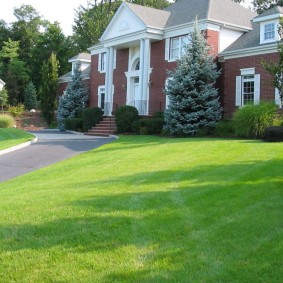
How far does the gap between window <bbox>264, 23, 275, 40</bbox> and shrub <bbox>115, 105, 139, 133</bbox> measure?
843 cm

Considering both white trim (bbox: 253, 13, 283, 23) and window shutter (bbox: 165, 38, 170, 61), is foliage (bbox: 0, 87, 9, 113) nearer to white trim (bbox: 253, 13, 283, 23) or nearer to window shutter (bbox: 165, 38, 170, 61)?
window shutter (bbox: 165, 38, 170, 61)

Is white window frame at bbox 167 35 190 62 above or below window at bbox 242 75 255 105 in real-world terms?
above

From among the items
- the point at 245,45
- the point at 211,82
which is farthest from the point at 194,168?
the point at 245,45

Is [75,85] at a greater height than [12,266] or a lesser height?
greater

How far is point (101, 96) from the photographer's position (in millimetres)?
35062

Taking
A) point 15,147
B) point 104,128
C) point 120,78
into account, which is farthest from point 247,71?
point 15,147

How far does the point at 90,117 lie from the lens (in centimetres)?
2855

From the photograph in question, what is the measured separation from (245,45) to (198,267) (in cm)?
2197

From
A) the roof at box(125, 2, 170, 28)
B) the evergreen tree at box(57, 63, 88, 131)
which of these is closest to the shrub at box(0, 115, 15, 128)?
the evergreen tree at box(57, 63, 88, 131)

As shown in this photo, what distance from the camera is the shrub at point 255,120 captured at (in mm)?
17984

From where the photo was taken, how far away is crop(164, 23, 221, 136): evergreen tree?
71.2 feet

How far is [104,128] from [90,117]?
5.88 feet

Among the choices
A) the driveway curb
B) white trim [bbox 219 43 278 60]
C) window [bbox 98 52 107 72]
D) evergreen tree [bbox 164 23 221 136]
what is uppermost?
window [bbox 98 52 107 72]

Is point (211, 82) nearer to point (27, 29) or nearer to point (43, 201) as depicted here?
point (43, 201)
